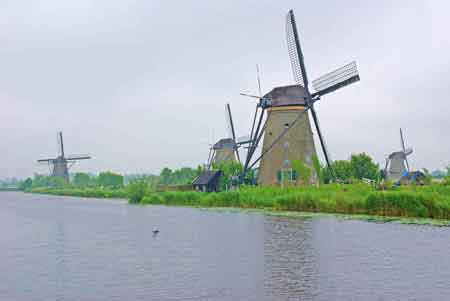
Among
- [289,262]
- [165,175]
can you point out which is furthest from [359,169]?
[165,175]

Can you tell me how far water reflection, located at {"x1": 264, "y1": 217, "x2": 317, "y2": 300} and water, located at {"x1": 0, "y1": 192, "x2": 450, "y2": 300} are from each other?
0.03 meters

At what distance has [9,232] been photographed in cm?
2514

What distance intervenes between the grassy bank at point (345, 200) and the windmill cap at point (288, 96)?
6817 mm

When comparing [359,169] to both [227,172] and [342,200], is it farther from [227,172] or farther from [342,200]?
[342,200]

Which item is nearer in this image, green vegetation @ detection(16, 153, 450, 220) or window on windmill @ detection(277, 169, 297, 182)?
green vegetation @ detection(16, 153, 450, 220)

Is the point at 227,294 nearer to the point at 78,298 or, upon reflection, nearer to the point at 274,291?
the point at 274,291

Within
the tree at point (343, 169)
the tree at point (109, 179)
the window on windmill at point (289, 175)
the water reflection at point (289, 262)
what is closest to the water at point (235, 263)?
the water reflection at point (289, 262)

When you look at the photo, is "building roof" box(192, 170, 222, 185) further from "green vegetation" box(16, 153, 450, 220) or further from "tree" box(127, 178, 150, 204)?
"tree" box(127, 178, 150, 204)

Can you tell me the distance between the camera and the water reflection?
10.9 metres

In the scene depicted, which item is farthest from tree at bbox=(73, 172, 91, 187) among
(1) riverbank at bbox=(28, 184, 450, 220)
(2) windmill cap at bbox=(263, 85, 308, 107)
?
(2) windmill cap at bbox=(263, 85, 308, 107)

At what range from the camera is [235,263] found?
14.4 meters

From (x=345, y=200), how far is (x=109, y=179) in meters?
82.7

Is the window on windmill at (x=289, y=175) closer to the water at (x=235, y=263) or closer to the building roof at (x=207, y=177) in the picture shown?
the building roof at (x=207, y=177)

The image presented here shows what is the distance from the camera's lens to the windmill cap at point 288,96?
37469mm
